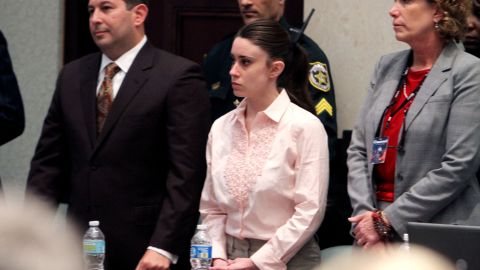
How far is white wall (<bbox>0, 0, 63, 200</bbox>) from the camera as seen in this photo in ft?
18.1

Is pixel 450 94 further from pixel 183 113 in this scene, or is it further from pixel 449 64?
pixel 183 113

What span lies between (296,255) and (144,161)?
0.75 meters

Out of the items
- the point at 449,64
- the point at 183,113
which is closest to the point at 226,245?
the point at 183,113

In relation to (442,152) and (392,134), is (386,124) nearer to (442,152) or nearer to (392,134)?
(392,134)

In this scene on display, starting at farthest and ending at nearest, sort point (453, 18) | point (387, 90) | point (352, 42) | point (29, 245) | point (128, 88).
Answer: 1. point (352, 42)
2. point (128, 88)
3. point (387, 90)
4. point (453, 18)
5. point (29, 245)

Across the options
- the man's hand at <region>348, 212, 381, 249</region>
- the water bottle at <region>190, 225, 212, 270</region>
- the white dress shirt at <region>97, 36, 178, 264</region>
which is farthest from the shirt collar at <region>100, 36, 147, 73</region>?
the man's hand at <region>348, 212, 381, 249</region>

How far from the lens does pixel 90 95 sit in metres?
3.67

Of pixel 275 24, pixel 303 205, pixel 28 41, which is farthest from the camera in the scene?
pixel 28 41

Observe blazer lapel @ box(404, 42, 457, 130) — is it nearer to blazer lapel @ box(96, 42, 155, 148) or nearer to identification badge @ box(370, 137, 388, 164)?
identification badge @ box(370, 137, 388, 164)

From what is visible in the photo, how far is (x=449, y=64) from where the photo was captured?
3.33 m

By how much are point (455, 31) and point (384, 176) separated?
62 cm

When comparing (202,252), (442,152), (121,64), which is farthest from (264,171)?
(121,64)

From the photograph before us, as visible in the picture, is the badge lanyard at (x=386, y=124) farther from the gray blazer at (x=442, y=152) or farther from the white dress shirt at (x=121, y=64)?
the white dress shirt at (x=121, y=64)

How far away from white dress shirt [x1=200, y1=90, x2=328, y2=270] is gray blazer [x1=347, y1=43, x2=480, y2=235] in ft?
0.84
